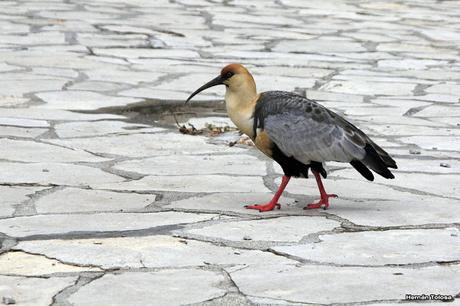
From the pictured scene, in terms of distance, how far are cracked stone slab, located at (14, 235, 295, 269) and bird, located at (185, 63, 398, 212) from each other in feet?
2.77

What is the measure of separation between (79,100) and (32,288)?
188 inches

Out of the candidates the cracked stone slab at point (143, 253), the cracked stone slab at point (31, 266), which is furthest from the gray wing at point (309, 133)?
the cracked stone slab at point (31, 266)

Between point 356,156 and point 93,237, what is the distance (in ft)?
4.69

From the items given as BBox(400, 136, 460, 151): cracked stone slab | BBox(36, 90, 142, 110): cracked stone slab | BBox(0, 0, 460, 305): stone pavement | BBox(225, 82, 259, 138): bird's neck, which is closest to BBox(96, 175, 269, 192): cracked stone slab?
BBox(0, 0, 460, 305): stone pavement

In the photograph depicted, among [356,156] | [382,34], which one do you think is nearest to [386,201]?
[356,156]

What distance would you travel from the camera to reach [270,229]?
5348 millimetres

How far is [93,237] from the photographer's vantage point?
507 centimetres

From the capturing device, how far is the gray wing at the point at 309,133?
568cm

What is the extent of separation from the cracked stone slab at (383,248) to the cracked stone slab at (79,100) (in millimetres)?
3939

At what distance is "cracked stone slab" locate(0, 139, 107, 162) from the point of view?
686cm

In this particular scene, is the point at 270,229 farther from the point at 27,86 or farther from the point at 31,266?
the point at 27,86

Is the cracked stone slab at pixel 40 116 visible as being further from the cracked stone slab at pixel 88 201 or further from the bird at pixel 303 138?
the bird at pixel 303 138

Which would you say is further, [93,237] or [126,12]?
[126,12]

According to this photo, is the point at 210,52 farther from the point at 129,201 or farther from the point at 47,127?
the point at 129,201
